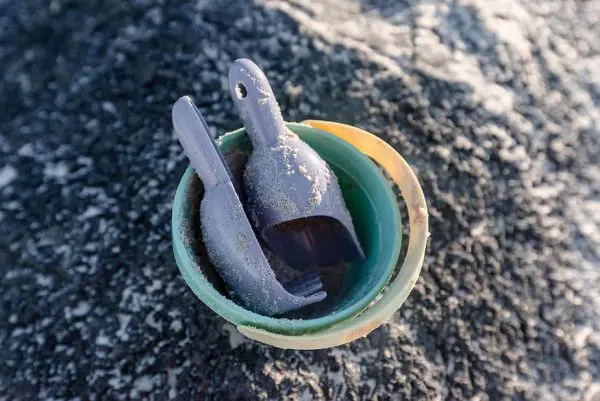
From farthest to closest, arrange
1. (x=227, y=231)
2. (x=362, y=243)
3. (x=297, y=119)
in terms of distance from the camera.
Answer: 1. (x=297, y=119)
2. (x=362, y=243)
3. (x=227, y=231)

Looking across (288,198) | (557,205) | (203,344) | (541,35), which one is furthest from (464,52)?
(203,344)

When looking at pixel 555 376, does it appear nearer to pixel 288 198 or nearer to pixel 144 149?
pixel 288 198

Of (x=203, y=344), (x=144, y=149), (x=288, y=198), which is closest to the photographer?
(x=288, y=198)

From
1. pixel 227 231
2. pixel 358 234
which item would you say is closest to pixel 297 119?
pixel 358 234

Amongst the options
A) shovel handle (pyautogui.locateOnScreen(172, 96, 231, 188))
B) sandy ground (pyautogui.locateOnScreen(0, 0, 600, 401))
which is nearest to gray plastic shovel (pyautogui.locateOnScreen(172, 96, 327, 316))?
shovel handle (pyautogui.locateOnScreen(172, 96, 231, 188))

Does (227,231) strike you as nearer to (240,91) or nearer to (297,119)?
(240,91)
